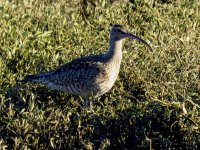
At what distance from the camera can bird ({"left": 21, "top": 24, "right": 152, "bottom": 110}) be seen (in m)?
7.63

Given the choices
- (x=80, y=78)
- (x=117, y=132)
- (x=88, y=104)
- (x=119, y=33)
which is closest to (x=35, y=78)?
(x=80, y=78)

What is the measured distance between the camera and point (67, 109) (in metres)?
7.34

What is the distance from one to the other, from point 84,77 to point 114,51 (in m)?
Result: 0.54

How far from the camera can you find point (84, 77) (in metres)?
7.68

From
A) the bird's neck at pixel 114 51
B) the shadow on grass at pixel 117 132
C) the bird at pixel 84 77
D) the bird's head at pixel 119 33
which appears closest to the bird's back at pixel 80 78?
the bird at pixel 84 77

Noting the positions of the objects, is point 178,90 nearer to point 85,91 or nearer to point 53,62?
point 85,91

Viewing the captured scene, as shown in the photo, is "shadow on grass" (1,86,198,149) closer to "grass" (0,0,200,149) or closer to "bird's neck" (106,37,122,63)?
"grass" (0,0,200,149)

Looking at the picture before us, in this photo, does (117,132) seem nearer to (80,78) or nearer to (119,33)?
(80,78)

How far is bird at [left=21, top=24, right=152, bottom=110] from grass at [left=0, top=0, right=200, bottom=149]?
140 mm

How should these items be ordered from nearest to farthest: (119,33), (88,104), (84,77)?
(88,104) < (84,77) < (119,33)

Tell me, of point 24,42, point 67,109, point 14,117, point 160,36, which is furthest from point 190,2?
point 14,117

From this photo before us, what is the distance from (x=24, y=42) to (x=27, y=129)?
7.98ft

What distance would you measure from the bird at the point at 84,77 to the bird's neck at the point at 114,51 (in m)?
0.05

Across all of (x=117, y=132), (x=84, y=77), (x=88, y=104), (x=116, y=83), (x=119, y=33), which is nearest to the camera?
(x=117, y=132)
